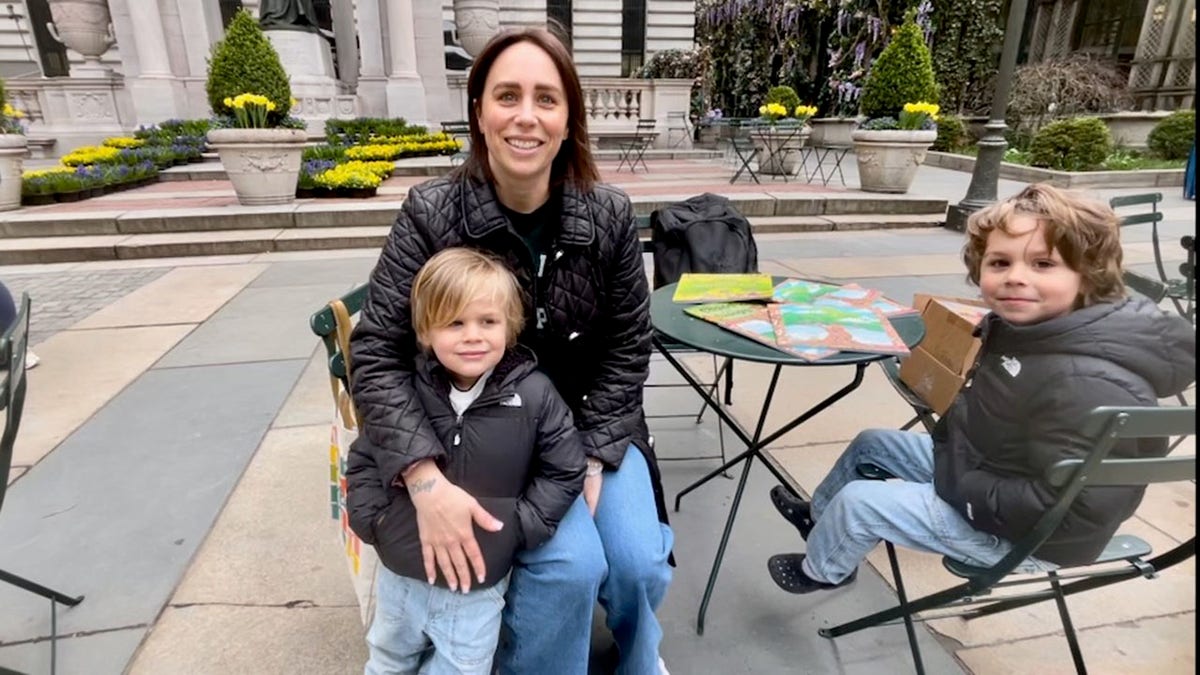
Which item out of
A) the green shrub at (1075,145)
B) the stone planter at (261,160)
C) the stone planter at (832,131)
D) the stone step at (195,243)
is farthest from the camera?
the stone planter at (832,131)

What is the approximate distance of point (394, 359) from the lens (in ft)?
5.24

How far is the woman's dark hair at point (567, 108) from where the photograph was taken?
1.57m

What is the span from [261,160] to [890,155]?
7976 millimetres

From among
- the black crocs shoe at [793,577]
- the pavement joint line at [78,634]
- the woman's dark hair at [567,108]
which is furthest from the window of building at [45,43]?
the black crocs shoe at [793,577]

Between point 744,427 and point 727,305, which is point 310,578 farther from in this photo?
point 744,427

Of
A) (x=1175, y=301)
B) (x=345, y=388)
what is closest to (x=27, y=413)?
(x=345, y=388)

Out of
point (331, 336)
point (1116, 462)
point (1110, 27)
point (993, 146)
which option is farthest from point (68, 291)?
point (1110, 27)

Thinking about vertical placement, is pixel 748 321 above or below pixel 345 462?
above

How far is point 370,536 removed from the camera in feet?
4.79

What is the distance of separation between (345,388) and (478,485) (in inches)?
21.8

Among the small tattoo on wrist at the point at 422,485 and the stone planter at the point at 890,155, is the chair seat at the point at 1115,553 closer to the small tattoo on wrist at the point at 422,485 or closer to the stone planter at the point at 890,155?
the small tattoo on wrist at the point at 422,485

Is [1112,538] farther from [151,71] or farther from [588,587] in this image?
[151,71]

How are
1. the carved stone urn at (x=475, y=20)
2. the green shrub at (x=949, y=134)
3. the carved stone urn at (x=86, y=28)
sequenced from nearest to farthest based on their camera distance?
the carved stone urn at (x=86, y=28)
the green shrub at (x=949, y=134)
the carved stone urn at (x=475, y=20)

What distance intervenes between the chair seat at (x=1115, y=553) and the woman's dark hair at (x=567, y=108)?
1.39 m
